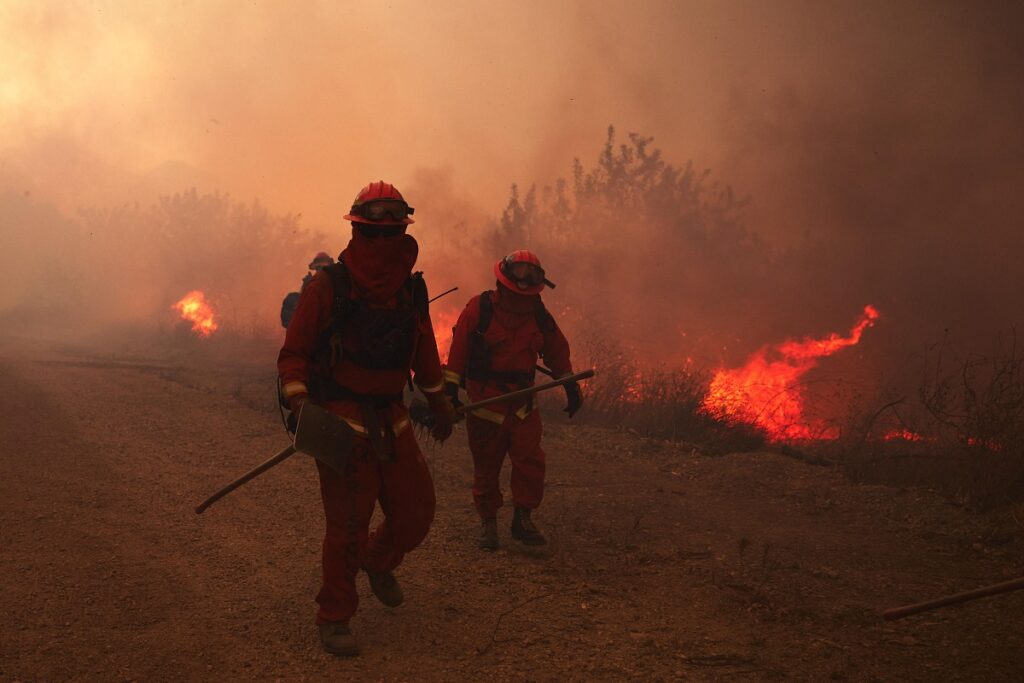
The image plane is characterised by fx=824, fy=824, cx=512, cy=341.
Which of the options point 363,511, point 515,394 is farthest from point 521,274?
point 363,511

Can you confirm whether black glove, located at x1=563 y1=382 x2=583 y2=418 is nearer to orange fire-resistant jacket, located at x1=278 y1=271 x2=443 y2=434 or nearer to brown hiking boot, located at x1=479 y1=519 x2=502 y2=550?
brown hiking boot, located at x1=479 y1=519 x2=502 y2=550

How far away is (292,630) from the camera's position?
4.07 m

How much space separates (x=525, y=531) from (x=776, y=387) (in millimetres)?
7889

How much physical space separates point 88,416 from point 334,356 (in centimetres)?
657

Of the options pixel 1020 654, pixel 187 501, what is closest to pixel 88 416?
pixel 187 501

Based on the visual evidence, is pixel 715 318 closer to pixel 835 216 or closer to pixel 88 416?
pixel 835 216

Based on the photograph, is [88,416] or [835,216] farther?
[835,216]

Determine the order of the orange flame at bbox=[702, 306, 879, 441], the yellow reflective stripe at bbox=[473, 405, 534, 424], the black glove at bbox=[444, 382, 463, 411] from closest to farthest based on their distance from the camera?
the black glove at bbox=[444, 382, 463, 411] → the yellow reflective stripe at bbox=[473, 405, 534, 424] → the orange flame at bbox=[702, 306, 879, 441]

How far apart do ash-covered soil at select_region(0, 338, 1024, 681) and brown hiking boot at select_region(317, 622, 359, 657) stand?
0.24ft

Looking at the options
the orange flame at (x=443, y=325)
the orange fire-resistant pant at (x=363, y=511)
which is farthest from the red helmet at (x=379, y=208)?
the orange flame at (x=443, y=325)

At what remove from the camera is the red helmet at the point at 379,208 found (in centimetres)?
393

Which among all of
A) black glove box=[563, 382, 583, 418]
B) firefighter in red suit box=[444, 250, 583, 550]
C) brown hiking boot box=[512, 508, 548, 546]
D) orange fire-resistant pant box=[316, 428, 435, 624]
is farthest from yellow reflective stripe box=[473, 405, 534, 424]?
orange fire-resistant pant box=[316, 428, 435, 624]

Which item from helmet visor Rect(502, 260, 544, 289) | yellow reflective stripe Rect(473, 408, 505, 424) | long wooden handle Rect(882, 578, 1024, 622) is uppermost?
helmet visor Rect(502, 260, 544, 289)

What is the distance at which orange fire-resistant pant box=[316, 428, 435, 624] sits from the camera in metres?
3.89
